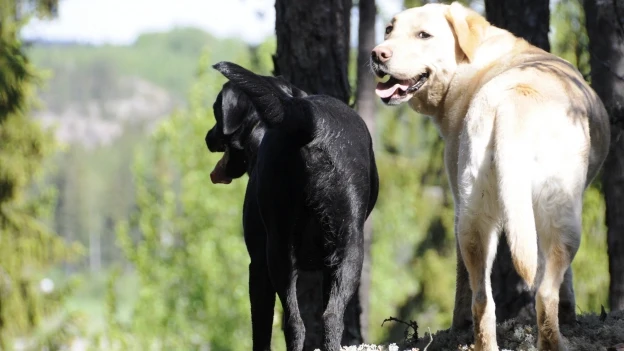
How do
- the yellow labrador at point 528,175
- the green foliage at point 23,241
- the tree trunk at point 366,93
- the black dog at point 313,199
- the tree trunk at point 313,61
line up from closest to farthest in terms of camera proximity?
the yellow labrador at point 528,175
the black dog at point 313,199
the tree trunk at point 313,61
the tree trunk at point 366,93
the green foliage at point 23,241

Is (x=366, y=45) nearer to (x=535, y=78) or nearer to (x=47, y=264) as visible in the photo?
(x=535, y=78)

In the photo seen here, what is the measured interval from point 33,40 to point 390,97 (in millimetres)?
11182

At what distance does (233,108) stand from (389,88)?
3.60 ft

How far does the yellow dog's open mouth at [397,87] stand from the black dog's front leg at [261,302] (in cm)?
145

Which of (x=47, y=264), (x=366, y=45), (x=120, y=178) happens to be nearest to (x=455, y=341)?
(x=366, y=45)

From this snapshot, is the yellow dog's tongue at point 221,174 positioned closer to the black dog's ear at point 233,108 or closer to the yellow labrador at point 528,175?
the black dog's ear at point 233,108

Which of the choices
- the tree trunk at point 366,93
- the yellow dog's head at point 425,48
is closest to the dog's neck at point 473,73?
the yellow dog's head at point 425,48

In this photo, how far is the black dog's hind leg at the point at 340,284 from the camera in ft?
14.8

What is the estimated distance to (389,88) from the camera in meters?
5.55

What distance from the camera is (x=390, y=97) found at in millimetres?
5551

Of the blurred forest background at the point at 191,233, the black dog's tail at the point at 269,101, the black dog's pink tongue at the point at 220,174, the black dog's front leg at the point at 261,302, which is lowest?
the blurred forest background at the point at 191,233

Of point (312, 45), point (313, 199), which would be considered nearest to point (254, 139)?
point (313, 199)

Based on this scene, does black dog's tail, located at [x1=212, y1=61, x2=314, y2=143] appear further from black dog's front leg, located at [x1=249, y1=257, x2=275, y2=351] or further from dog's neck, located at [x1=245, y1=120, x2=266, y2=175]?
black dog's front leg, located at [x1=249, y1=257, x2=275, y2=351]

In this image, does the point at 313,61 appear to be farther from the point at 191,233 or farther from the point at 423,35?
the point at 191,233
